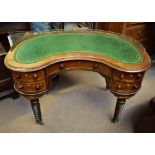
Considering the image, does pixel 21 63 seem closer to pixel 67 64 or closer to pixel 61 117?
pixel 67 64

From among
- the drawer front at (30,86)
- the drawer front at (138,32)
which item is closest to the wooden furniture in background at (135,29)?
the drawer front at (138,32)

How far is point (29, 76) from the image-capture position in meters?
1.28

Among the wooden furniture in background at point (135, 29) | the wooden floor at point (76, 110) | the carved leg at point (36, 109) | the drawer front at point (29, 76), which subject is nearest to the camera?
the drawer front at point (29, 76)

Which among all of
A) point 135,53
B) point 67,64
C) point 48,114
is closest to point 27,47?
point 67,64

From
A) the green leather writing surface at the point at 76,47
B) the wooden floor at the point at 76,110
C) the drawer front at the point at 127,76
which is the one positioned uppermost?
the green leather writing surface at the point at 76,47

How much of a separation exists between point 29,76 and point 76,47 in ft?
1.35

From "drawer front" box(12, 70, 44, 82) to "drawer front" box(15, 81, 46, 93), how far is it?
3 centimetres

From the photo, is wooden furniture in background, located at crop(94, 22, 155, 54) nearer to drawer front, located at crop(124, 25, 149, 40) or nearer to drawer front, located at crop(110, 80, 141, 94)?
drawer front, located at crop(124, 25, 149, 40)

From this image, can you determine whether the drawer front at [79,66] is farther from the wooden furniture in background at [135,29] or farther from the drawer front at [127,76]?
the wooden furniture in background at [135,29]

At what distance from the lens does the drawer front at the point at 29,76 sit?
4.18ft

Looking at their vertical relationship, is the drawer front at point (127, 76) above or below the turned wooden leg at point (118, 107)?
above

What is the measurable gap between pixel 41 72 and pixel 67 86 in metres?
0.90

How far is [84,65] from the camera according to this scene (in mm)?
1396

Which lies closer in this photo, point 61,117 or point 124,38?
point 124,38
